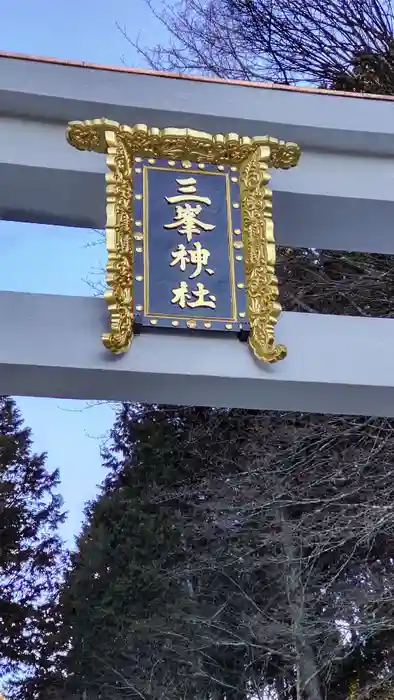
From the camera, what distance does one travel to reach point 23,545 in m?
10.6

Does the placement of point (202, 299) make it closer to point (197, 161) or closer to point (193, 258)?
point (193, 258)

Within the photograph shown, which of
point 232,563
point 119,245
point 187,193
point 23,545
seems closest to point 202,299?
point 119,245

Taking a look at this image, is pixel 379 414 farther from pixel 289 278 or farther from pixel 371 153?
pixel 289 278

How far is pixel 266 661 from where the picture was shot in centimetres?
692

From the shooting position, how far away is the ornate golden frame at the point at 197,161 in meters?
2.04

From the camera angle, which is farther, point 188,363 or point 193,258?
point 193,258

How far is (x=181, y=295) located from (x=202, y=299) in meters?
0.07

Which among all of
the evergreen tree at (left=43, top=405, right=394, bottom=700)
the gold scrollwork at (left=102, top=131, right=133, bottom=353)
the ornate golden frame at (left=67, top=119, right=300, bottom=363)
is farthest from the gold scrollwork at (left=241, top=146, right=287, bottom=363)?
the evergreen tree at (left=43, top=405, right=394, bottom=700)

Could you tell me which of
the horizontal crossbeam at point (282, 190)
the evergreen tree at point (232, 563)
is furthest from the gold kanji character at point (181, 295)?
the evergreen tree at point (232, 563)

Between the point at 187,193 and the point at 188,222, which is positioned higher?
the point at 187,193

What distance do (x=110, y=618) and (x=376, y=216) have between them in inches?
289

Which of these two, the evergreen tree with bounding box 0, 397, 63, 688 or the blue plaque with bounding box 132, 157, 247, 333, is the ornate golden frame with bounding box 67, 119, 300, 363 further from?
the evergreen tree with bounding box 0, 397, 63, 688

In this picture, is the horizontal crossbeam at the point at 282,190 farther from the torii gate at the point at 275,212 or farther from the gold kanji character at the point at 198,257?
the gold kanji character at the point at 198,257

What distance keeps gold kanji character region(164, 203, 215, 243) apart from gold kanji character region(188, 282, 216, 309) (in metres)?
0.18
